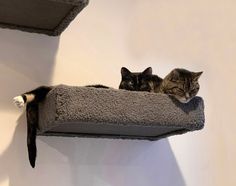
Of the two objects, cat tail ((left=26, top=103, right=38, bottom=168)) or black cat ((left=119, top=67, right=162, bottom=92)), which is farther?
black cat ((left=119, top=67, right=162, bottom=92))

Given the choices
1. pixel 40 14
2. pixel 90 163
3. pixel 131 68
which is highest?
pixel 40 14

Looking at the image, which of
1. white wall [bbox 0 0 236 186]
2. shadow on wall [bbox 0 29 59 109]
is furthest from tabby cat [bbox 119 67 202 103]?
shadow on wall [bbox 0 29 59 109]

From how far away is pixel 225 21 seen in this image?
164cm

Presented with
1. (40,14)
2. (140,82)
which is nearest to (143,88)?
(140,82)

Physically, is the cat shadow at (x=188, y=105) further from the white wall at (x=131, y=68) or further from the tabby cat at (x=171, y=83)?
the white wall at (x=131, y=68)

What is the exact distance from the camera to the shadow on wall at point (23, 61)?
1235 millimetres

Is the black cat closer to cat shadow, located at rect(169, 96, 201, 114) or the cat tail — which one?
cat shadow, located at rect(169, 96, 201, 114)

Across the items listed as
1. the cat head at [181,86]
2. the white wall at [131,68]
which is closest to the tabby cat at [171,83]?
the cat head at [181,86]

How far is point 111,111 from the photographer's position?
1.04m

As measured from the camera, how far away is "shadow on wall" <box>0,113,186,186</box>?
3.96 feet

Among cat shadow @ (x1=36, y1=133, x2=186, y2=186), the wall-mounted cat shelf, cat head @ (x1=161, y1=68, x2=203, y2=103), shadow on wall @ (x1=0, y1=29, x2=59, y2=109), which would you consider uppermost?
the wall-mounted cat shelf

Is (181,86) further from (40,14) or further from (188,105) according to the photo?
(40,14)

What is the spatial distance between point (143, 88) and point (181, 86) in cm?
14

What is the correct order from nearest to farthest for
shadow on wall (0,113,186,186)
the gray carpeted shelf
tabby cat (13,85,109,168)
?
the gray carpeted shelf < tabby cat (13,85,109,168) < shadow on wall (0,113,186,186)
